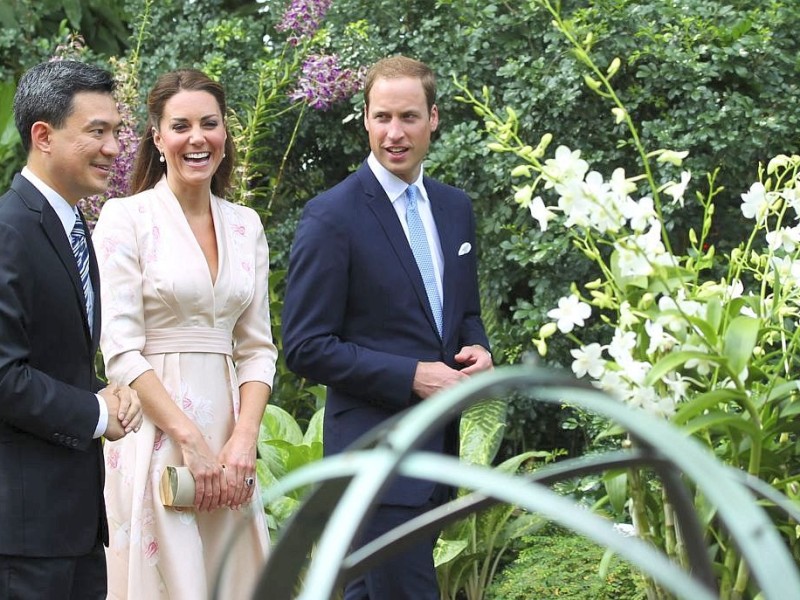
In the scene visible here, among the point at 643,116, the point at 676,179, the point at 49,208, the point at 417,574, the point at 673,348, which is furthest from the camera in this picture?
the point at 643,116

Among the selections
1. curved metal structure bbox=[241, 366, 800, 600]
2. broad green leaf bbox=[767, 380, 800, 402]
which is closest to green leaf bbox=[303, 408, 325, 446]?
broad green leaf bbox=[767, 380, 800, 402]

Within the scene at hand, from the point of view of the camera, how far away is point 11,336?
2.86 metres

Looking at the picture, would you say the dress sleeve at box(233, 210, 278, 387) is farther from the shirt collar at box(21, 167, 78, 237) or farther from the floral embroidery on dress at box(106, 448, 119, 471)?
the shirt collar at box(21, 167, 78, 237)

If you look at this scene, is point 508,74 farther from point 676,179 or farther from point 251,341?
point 251,341

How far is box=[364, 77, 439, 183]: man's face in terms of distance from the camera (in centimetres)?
348

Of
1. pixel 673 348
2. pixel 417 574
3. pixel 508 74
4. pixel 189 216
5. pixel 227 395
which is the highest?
pixel 508 74

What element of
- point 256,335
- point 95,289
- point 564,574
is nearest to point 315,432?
point 564,574

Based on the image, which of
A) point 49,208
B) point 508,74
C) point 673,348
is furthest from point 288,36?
point 673,348

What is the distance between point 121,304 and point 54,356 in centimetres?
37

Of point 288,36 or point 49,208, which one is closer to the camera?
point 49,208

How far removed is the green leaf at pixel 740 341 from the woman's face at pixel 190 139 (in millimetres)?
1499

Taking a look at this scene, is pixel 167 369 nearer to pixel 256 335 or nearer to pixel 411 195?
pixel 256 335

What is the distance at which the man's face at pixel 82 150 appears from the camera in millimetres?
3080

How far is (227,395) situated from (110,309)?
1.30ft
